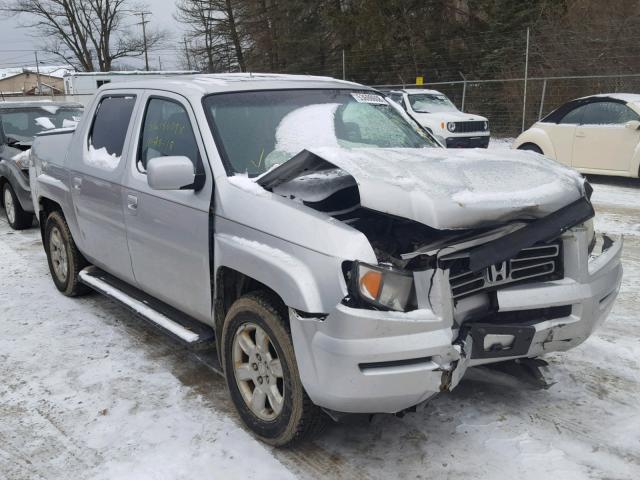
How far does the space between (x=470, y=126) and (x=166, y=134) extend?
1261 centimetres

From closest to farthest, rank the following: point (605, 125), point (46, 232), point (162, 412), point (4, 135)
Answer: point (162, 412), point (46, 232), point (4, 135), point (605, 125)

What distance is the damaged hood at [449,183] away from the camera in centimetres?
268

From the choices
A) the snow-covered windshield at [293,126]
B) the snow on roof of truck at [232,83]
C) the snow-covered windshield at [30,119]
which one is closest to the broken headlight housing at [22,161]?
the snow-covered windshield at [30,119]

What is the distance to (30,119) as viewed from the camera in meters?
9.60

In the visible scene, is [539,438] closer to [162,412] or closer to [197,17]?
[162,412]

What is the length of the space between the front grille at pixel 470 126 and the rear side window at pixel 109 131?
1163cm

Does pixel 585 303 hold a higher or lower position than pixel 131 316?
higher

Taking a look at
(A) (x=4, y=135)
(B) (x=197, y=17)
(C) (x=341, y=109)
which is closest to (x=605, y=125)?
(C) (x=341, y=109)

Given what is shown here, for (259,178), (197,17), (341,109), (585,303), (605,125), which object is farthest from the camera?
(197,17)

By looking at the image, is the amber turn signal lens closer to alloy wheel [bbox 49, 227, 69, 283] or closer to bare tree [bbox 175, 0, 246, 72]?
alloy wheel [bbox 49, 227, 69, 283]

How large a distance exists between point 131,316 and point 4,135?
5.49 m

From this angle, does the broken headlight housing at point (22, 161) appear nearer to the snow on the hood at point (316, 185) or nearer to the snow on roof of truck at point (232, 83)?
the snow on roof of truck at point (232, 83)

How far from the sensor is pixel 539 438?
10.4ft

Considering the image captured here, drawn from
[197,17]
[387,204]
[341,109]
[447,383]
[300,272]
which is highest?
[197,17]
